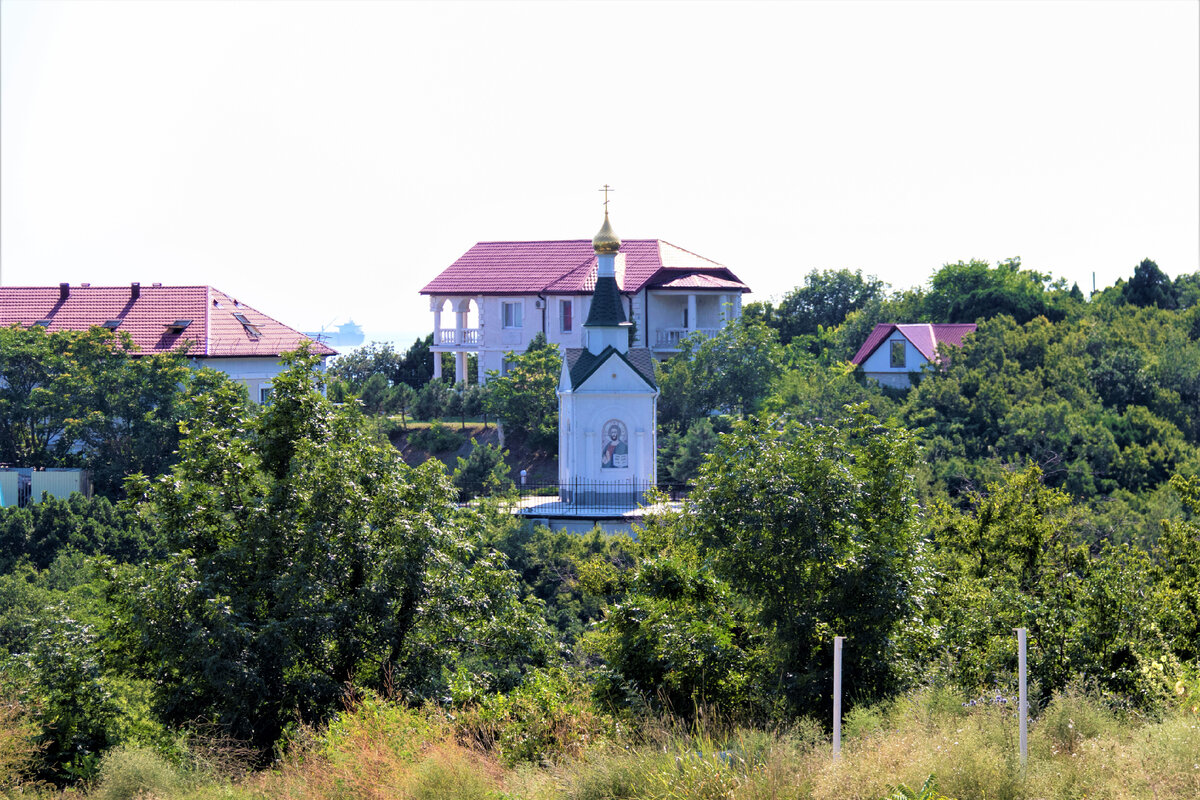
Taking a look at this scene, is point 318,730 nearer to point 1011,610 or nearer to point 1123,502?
point 1011,610

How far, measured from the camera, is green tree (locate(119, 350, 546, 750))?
1450 cm

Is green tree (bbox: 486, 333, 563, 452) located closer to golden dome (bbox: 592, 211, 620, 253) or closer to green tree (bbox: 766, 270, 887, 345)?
golden dome (bbox: 592, 211, 620, 253)

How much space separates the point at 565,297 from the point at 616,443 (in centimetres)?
1893

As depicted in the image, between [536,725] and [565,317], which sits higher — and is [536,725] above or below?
below

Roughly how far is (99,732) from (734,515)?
7811 millimetres

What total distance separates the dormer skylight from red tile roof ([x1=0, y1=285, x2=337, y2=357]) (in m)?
0.04

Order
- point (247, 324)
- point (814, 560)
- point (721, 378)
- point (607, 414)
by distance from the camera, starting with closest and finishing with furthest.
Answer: point (814, 560), point (607, 414), point (721, 378), point (247, 324)

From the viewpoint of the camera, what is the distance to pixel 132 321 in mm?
43938

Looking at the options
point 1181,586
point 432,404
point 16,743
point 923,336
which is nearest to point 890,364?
point 923,336

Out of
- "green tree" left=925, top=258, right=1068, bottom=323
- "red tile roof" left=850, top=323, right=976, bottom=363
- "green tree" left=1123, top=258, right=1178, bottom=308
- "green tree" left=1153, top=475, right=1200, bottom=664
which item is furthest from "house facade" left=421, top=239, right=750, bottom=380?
"green tree" left=1153, top=475, right=1200, bottom=664

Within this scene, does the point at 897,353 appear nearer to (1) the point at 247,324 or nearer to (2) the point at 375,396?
(2) the point at 375,396

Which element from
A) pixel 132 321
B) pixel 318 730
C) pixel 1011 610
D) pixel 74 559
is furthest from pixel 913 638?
pixel 132 321

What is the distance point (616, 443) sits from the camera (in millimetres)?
33562

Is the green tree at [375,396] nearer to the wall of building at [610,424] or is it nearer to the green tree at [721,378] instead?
the green tree at [721,378]
